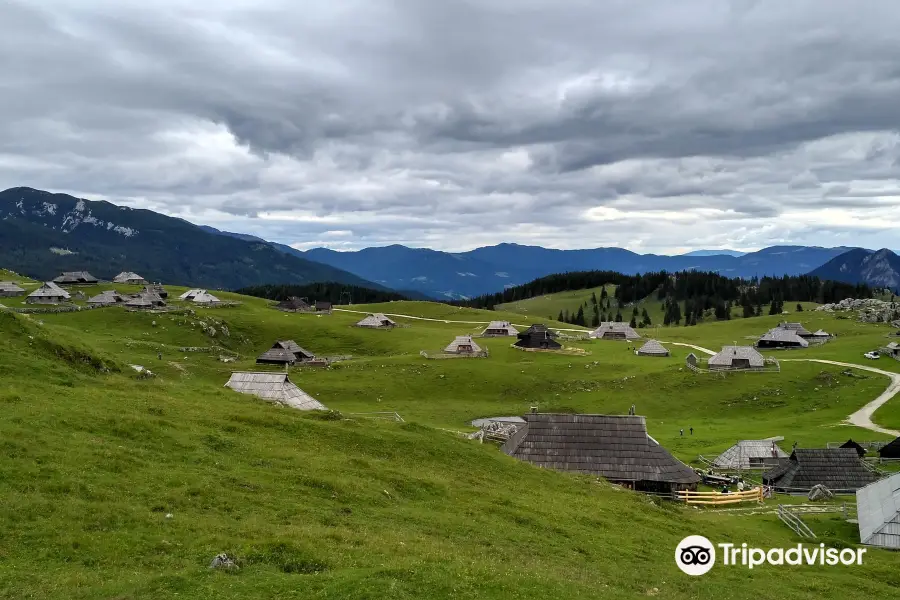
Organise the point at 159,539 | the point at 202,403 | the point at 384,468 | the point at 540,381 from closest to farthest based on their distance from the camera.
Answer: the point at 159,539 < the point at 384,468 < the point at 202,403 < the point at 540,381

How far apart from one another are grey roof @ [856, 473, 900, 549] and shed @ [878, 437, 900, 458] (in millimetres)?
23819

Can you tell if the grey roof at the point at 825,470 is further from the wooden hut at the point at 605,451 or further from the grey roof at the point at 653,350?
the grey roof at the point at 653,350

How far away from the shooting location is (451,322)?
154m

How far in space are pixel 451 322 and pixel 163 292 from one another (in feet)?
227

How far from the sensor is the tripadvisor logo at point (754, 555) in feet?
84.8

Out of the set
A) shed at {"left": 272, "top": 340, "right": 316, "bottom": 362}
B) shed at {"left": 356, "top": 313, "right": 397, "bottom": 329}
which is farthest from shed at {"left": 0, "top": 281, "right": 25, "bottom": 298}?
shed at {"left": 272, "top": 340, "right": 316, "bottom": 362}

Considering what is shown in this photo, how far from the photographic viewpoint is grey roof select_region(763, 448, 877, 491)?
146 ft

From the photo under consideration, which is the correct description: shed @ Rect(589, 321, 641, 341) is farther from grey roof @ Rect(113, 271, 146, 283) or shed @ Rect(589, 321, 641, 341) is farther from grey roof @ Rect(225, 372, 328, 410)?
grey roof @ Rect(113, 271, 146, 283)

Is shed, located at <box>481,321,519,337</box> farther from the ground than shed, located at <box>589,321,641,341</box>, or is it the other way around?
shed, located at <box>589,321,641,341</box>

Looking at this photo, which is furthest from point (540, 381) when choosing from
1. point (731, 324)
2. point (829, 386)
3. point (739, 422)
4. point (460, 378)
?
point (731, 324)

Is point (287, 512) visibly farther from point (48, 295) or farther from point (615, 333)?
point (48, 295)

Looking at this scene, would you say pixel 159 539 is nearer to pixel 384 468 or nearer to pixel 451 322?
pixel 384 468

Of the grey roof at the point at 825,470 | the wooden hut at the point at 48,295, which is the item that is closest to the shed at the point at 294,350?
the wooden hut at the point at 48,295

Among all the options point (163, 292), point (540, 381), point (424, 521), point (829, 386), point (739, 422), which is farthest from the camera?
point (163, 292)
